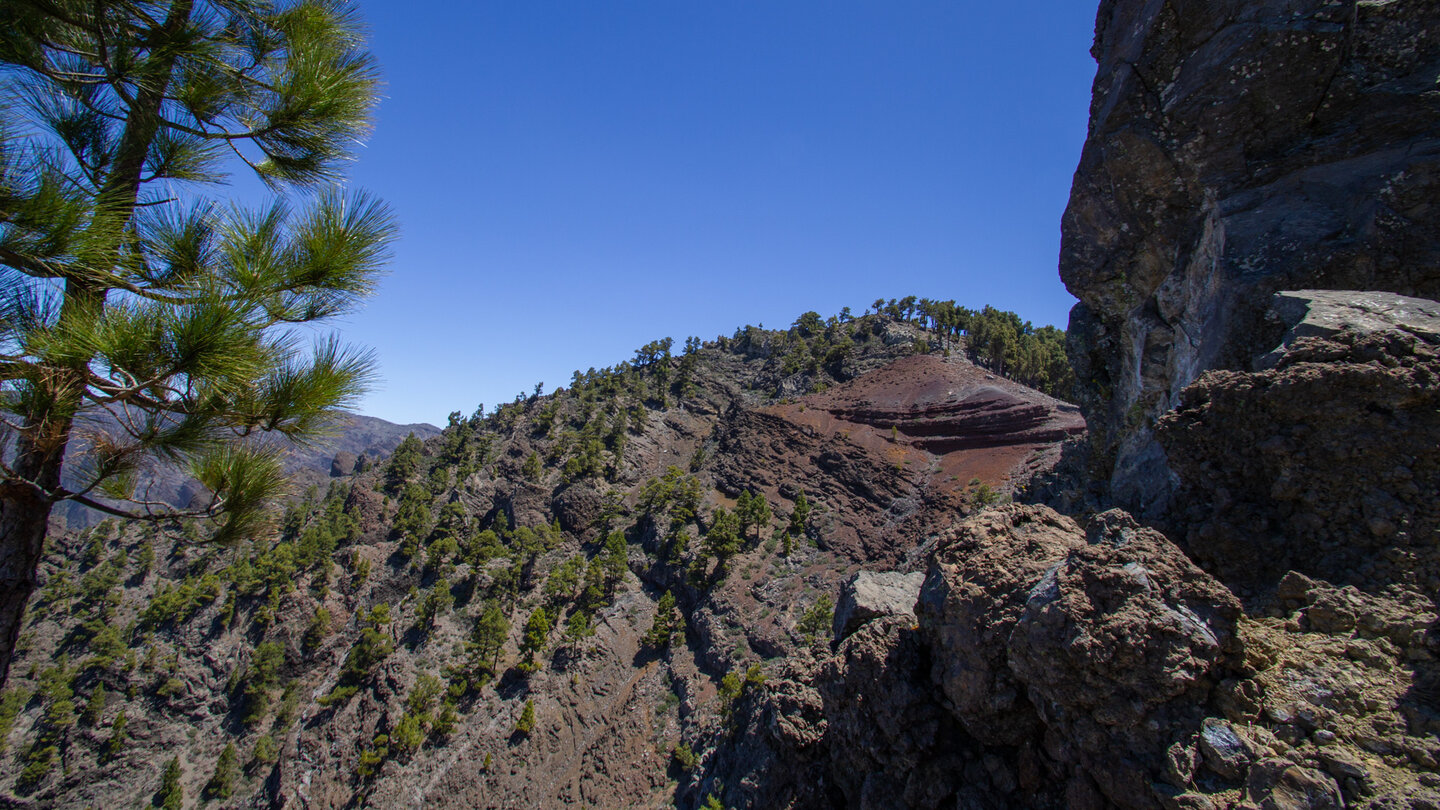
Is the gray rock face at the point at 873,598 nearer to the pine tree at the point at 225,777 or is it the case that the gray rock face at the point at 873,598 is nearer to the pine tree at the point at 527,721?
the pine tree at the point at 527,721

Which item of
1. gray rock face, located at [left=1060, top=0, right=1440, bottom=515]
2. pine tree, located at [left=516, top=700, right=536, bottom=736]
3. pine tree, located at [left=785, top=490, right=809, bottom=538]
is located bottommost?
pine tree, located at [left=516, top=700, right=536, bottom=736]

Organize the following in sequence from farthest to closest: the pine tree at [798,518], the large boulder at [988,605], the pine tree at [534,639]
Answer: the pine tree at [798,518] → the pine tree at [534,639] → the large boulder at [988,605]

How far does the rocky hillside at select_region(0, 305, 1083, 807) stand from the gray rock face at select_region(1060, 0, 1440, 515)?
19536 mm

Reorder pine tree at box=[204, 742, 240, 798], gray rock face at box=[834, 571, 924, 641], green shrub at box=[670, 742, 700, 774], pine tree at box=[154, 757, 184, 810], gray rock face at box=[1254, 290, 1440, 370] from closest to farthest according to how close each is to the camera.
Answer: gray rock face at box=[1254, 290, 1440, 370], gray rock face at box=[834, 571, 924, 641], green shrub at box=[670, 742, 700, 774], pine tree at box=[154, 757, 184, 810], pine tree at box=[204, 742, 240, 798]

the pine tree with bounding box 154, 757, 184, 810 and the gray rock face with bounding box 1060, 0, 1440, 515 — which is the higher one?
the gray rock face with bounding box 1060, 0, 1440, 515

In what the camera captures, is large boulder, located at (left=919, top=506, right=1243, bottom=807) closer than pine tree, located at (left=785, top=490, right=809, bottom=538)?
Yes

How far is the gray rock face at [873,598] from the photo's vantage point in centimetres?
983

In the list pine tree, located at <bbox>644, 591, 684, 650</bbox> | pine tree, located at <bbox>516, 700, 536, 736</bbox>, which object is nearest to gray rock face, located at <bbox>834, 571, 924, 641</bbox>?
pine tree, located at <bbox>644, 591, 684, 650</bbox>

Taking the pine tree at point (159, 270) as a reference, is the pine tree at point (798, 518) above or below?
below

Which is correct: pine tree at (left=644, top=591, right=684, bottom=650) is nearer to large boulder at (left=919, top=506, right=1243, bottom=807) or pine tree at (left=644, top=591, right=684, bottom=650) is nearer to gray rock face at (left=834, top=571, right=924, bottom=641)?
gray rock face at (left=834, top=571, right=924, bottom=641)

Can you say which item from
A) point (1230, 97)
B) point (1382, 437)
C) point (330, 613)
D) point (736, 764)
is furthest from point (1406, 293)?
point (330, 613)

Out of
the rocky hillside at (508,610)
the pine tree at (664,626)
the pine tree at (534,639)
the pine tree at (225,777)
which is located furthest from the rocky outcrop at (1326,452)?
the pine tree at (225,777)

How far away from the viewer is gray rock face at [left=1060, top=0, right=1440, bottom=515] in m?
6.47

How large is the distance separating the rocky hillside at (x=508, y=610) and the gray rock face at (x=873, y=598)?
15165mm
